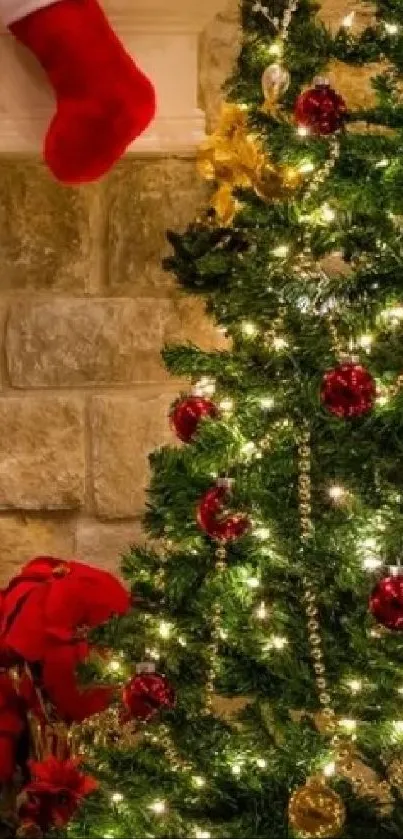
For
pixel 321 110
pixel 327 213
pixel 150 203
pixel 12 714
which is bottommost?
pixel 12 714

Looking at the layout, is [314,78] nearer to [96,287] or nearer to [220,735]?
[96,287]

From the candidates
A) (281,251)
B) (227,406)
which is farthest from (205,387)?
(281,251)

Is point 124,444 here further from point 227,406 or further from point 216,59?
point 216,59

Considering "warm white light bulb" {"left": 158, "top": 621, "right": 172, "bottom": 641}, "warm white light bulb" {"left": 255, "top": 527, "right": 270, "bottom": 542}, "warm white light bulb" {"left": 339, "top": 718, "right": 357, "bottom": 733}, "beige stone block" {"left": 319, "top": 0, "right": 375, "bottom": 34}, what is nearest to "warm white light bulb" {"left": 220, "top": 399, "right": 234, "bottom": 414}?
"warm white light bulb" {"left": 255, "top": 527, "right": 270, "bottom": 542}

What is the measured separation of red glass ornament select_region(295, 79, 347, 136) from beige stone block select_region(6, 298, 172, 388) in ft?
1.90

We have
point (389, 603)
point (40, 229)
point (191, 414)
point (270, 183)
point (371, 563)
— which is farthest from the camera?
point (40, 229)

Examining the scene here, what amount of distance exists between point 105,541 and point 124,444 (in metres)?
0.16

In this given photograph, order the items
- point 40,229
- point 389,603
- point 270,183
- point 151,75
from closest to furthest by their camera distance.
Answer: point 389,603, point 270,183, point 151,75, point 40,229

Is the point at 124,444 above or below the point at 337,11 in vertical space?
below

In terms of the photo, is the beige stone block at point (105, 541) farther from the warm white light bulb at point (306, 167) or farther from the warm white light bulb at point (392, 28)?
the warm white light bulb at point (392, 28)

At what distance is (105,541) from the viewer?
5.96ft

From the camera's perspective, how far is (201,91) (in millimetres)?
1778

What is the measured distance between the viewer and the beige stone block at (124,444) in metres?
1.79

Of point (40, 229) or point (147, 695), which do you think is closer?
point (147, 695)
